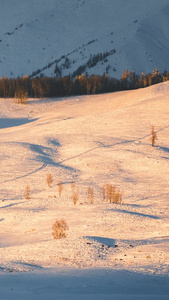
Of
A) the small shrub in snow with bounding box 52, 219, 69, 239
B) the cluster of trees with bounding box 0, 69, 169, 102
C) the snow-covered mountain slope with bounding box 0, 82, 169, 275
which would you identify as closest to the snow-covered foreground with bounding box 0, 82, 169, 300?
the snow-covered mountain slope with bounding box 0, 82, 169, 275

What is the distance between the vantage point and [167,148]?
1672 inches

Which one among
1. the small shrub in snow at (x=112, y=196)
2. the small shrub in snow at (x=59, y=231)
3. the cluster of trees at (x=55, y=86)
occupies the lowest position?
the small shrub in snow at (x=112, y=196)

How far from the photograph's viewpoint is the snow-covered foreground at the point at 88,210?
1073 centimetres

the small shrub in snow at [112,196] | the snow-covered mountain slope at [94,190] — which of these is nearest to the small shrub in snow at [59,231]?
the snow-covered mountain slope at [94,190]

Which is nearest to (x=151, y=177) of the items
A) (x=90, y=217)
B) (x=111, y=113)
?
(x=90, y=217)

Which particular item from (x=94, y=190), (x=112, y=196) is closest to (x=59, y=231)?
(x=112, y=196)

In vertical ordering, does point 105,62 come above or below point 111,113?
above

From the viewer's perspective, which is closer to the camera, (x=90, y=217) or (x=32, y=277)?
(x=32, y=277)

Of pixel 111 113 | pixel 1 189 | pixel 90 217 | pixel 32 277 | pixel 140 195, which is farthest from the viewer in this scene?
pixel 111 113

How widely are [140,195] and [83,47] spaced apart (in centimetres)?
17217

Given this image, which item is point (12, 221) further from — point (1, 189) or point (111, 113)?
point (111, 113)

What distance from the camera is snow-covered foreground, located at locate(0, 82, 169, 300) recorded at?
10.7m

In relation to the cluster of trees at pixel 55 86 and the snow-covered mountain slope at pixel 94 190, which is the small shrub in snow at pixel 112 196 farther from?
the cluster of trees at pixel 55 86

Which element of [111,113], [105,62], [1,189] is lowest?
[1,189]
